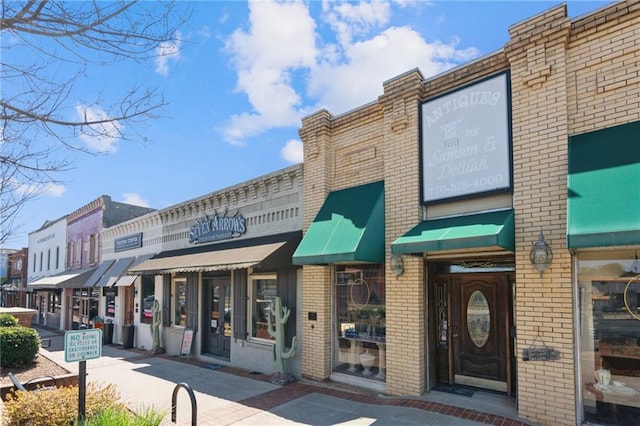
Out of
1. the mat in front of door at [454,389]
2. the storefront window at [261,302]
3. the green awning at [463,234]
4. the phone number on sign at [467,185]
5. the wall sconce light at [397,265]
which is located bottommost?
the mat in front of door at [454,389]

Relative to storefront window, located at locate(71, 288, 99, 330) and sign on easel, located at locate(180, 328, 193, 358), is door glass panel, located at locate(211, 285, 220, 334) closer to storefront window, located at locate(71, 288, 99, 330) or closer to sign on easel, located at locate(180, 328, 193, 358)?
sign on easel, located at locate(180, 328, 193, 358)

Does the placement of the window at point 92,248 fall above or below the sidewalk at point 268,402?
above

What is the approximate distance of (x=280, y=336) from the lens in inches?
388

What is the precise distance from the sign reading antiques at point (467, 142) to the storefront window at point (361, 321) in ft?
7.37

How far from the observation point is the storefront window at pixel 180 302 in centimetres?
1448

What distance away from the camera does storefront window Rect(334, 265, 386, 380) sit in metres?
8.67

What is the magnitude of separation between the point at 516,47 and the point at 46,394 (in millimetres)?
9136

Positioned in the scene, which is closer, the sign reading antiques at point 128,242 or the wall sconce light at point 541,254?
the wall sconce light at point 541,254

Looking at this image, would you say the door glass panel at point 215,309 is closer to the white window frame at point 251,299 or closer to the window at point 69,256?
the white window frame at point 251,299

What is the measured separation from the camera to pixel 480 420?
20.9ft

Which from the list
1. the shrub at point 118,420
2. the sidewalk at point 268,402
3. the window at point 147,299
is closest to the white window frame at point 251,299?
the sidewalk at point 268,402

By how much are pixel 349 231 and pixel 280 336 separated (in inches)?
133

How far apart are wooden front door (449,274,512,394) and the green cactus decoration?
3.69 metres

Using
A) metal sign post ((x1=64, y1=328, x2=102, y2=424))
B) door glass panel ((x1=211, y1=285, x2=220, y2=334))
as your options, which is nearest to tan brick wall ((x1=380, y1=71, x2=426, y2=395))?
metal sign post ((x1=64, y1=328, x2=102, y2=424))
